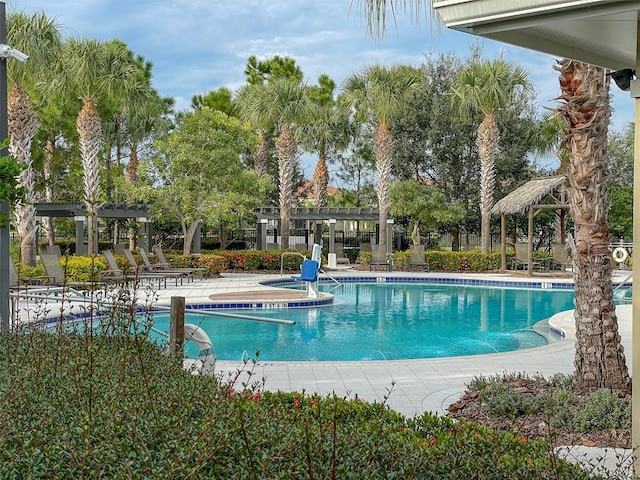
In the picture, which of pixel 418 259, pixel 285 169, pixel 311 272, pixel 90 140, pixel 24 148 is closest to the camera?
pixel 311 272

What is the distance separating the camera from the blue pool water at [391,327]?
33.4 ft

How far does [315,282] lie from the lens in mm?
14945

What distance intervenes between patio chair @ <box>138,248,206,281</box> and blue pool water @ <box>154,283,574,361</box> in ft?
14.5

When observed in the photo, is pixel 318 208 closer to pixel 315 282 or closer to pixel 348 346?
pixel 315 282

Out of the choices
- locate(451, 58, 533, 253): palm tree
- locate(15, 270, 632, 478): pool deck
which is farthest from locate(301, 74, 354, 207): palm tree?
locate(15, 270, 632, 478): pool deck

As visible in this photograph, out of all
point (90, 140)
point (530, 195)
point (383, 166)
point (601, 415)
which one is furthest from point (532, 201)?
point (601, 415)

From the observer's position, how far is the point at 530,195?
21.8m

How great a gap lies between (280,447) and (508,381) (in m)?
4.21

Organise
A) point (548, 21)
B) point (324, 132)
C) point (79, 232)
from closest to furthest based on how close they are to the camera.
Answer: point (548, 21) → point (79, 232) → point (324, 132)

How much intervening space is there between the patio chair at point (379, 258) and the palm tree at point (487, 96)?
3613mm

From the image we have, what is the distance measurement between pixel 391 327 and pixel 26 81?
40.5 ft

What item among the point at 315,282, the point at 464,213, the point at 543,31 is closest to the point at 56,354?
the point at 543,31

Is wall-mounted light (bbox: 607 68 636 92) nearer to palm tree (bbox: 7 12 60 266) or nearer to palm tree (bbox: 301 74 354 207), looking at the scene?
palm tree (bbox: 7 12 60 266)

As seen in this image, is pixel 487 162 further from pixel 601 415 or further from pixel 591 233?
pixel 601 415
